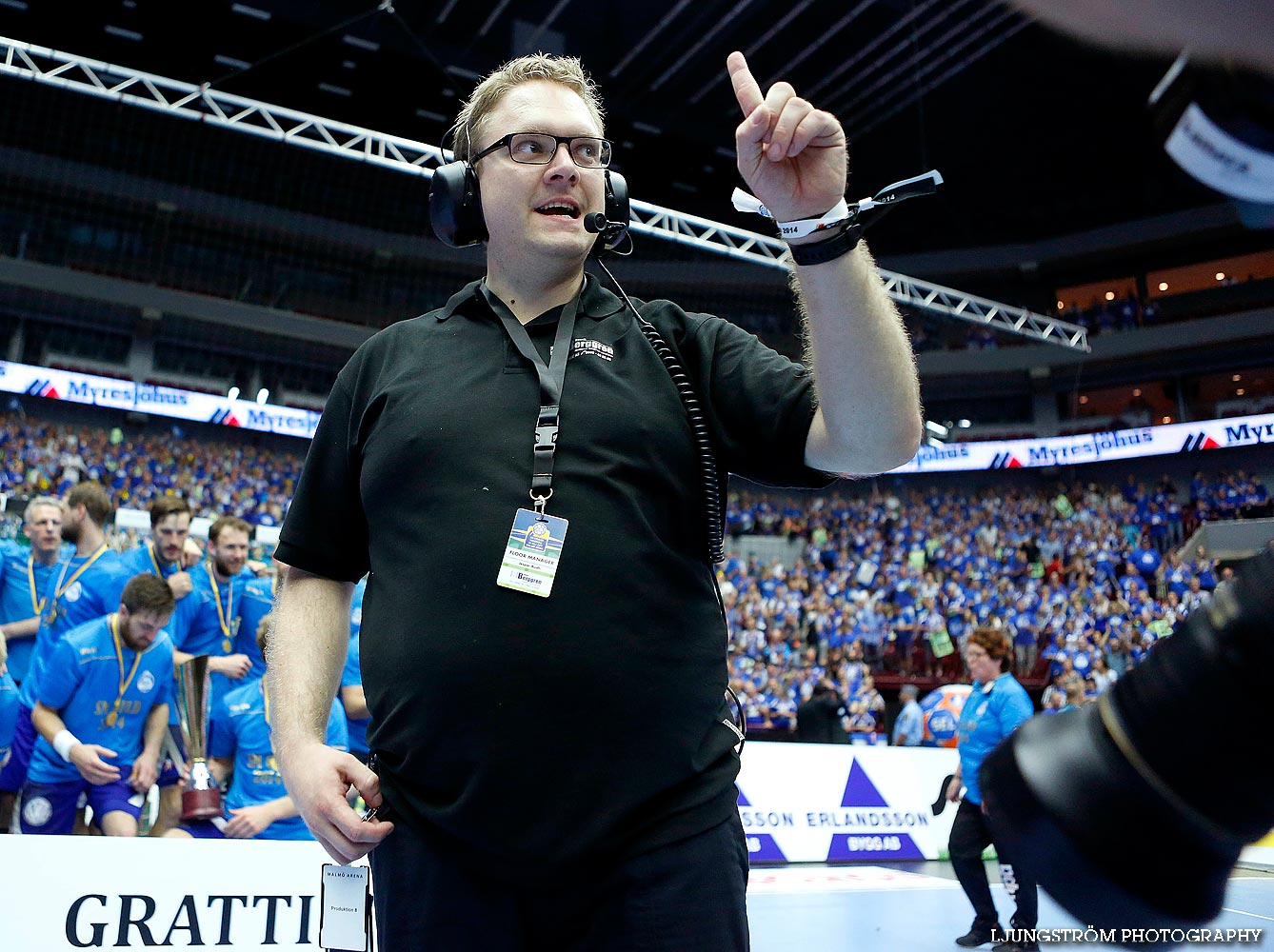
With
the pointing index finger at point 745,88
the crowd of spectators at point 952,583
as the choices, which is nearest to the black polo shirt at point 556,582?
the pointing index finger at point 745,88

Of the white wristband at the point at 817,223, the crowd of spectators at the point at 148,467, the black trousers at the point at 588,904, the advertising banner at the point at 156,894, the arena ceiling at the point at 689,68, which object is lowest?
the advertising banner at the point at 156,894

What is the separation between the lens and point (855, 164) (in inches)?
885

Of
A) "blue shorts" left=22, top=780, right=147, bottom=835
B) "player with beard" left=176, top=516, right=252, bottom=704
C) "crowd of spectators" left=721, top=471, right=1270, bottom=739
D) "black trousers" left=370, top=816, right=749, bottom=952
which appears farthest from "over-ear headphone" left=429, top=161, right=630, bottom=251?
"crowd of spectators" left=721, top=471, right=1270, bottom=739

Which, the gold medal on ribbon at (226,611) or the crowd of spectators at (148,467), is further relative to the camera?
the crowd of spectators at (148,467)

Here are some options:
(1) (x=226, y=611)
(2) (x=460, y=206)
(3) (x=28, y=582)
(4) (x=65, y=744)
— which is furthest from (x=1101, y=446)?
(2) (x=460, y=206)

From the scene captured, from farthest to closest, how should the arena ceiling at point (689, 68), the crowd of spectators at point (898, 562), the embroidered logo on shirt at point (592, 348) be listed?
1. the arena ceiling at point (689, 68)
2. the crowd of spectators at point (898, 562)
3. the embroidered logo on shirt at point (592, 348)

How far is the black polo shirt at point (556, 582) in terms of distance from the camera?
1.28m

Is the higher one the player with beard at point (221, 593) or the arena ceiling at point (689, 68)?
the arena ceiling at point (689, 68)

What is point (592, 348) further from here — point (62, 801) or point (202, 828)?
point (62, 801)

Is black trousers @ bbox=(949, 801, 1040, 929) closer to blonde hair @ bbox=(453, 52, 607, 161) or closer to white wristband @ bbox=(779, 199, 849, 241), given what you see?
blonde hair @ bbox=(453, 52, 607, 161)

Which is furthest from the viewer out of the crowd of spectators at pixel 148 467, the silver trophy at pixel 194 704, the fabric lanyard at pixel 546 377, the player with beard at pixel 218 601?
the crowd of spectators at pixel 148 467

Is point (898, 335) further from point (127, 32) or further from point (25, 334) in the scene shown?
point (25, 334)

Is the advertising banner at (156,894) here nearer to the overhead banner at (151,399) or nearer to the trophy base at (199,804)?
the trophy base at (199,804)

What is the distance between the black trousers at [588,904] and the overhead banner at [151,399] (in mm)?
22082
